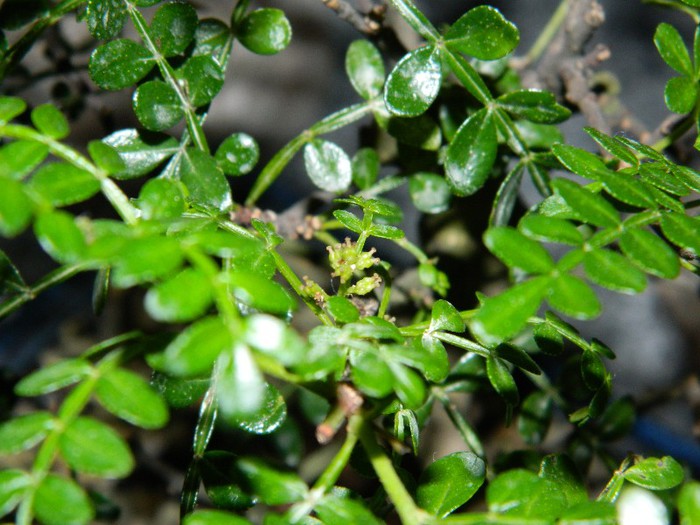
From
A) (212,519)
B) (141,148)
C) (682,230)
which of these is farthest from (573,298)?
(141,148)

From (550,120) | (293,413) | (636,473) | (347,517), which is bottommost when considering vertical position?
(293,413)

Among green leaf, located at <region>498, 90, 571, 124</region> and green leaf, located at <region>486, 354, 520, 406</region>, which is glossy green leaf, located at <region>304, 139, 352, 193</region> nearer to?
green leaf, located at <region>498, 90, 571, 124</region>

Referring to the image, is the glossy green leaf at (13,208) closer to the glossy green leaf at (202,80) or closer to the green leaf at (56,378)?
the green leaf at (56,378)

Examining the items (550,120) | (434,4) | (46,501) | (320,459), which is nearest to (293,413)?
(320,459)

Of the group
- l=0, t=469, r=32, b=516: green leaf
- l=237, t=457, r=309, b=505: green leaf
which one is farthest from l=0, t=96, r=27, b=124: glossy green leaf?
l=237, t=457, r=309, b=505: green leaf

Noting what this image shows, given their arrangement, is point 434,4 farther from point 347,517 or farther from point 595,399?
point 347,517

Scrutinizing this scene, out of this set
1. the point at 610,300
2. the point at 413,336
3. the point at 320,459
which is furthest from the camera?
the point at 610,300

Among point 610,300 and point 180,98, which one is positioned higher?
point 180,98
